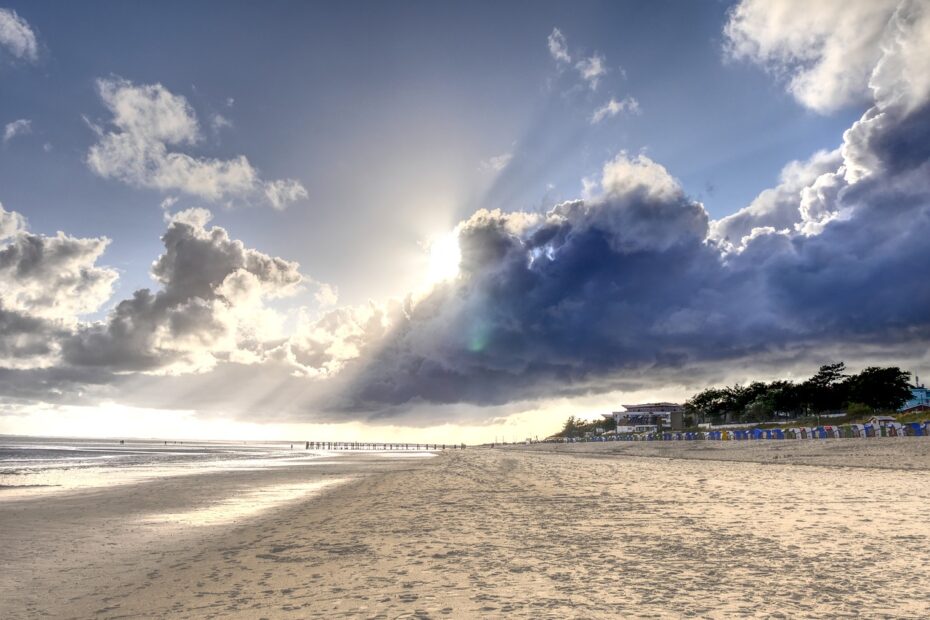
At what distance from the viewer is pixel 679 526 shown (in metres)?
11.2

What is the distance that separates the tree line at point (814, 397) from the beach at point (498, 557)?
94.2 metres

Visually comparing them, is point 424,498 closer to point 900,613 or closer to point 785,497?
point 785,497

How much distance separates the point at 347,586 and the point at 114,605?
11.0ft

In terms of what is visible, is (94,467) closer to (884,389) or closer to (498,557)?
(498,557)

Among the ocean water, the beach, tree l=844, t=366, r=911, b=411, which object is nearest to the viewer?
the beach

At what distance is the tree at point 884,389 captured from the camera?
96.2 m

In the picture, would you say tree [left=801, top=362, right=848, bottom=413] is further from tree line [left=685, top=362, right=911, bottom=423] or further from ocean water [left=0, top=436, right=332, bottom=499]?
ocean water [left=0, top=436, right=332, bottom=499]

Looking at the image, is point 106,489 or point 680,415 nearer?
point 106,489

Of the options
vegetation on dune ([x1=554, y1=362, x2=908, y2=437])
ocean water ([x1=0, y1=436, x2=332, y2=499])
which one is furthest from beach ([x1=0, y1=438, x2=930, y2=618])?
vegetation on dune ([x1=554, y1=362, x2=908, y2=437])

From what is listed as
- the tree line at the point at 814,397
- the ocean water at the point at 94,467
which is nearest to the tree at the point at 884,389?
the tree line at the point at 814,397

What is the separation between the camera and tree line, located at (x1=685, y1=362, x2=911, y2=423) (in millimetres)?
96650

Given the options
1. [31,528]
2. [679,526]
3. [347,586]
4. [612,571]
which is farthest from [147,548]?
[679,526]

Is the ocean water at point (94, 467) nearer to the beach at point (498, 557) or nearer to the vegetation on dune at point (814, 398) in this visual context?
the beach at point (498, 557)

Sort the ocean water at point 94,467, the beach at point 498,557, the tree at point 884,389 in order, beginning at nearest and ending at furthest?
the beach at point 498,557 < the ocean water at point 94,467 < the tree at point 884,389
